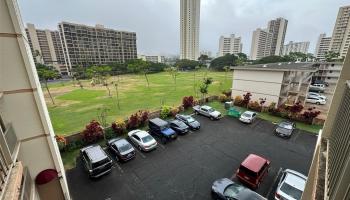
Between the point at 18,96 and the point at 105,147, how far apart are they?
9960mm

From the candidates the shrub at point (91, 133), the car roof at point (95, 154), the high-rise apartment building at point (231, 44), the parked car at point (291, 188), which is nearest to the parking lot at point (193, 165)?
the parked car at point (291, 188)

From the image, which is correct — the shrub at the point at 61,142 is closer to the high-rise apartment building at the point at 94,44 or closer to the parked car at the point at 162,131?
the parked car at the point at 162,131

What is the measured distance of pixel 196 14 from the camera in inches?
4781

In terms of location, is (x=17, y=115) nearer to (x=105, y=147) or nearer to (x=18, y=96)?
(x=18, y=96)

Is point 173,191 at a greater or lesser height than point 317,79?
lesser

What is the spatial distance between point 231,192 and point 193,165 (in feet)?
13.5

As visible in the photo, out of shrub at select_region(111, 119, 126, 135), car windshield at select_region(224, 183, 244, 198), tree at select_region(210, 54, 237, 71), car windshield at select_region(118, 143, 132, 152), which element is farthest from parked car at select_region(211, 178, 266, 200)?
tree at select_region(210, 54, 237, 71)

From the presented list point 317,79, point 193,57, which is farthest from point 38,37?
point 317,79

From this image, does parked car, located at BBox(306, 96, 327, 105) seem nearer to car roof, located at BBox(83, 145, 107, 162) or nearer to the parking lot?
the parking lot

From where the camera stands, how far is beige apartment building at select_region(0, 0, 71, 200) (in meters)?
5.34

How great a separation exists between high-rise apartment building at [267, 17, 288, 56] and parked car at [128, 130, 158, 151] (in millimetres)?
126446

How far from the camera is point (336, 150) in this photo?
3.69 metres

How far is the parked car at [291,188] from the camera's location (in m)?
8.37

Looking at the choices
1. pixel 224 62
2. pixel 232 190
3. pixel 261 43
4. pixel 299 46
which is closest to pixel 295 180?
pixel 232 190
